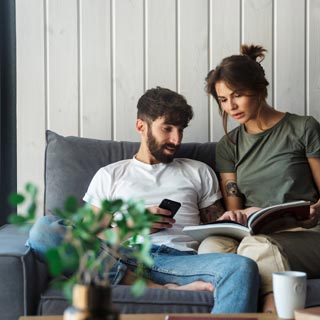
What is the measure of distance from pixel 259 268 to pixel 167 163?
0.66m

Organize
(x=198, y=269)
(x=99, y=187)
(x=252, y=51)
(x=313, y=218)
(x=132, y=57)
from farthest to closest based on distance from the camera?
(x=132, y=57) → (x=252, y=51) → (x=99, y=187) → (x=313, y=218) → (x=198, y=269)

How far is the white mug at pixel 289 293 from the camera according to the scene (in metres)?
1.38

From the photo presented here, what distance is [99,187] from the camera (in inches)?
93.3

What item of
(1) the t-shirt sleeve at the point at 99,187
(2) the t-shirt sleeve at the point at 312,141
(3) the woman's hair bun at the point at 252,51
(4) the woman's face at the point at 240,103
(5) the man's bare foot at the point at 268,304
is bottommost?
(5) the man's bare foot at the point at 268,304

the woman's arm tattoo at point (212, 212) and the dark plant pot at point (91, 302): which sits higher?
the dark plant pot at point (91, 302)

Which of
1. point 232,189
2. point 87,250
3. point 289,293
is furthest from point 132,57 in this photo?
point 87,250

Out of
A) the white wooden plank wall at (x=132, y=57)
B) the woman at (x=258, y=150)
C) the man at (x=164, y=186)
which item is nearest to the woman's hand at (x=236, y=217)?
the woman at (x=258, y=150)

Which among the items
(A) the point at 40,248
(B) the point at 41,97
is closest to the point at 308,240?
(A) the point at 40,248

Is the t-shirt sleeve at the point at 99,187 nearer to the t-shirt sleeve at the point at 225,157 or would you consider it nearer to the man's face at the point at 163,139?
the man's face at the point at 163,139

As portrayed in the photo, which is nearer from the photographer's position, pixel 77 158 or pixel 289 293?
pixel 289 293

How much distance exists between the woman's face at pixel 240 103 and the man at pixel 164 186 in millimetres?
148

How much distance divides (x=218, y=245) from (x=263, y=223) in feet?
0.63

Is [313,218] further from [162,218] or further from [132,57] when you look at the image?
[132,57]

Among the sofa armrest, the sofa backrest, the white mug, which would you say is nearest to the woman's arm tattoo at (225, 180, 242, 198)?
the sofa backrest
